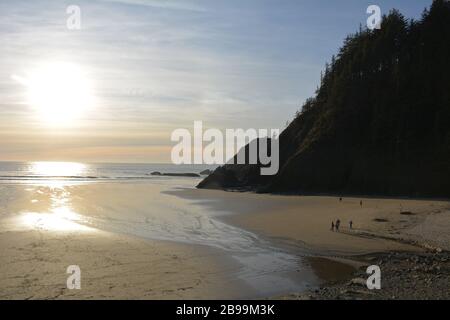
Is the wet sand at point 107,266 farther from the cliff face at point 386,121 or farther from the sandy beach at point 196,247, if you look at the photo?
the cliff face at point 386,121

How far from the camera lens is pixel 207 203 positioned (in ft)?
197

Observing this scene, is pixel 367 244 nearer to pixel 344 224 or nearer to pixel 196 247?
pixel 344 224

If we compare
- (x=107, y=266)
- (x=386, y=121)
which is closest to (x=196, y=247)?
(x=107, y=266)

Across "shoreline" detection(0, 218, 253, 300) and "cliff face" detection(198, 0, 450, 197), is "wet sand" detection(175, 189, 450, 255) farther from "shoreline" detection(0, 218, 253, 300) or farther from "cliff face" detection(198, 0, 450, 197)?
"cliff face" detection(198, 0, 450, 197)

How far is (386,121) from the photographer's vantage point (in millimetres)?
72188

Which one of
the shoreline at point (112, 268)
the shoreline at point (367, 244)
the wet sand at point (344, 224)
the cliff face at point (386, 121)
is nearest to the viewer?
the shoreline at point (367, 244)

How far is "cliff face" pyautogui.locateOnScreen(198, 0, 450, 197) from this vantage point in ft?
218

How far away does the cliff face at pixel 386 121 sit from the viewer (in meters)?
66.5

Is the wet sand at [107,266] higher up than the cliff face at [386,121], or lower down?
lower down

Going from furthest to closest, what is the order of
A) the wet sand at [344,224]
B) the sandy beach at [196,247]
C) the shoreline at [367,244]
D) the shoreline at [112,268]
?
the wet sand at [344,224], the sandy beach at [196,247], the shoreline at [112,268], the shoreline at [367,244]

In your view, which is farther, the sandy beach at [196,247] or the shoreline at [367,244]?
the sandy beach at [196,247]

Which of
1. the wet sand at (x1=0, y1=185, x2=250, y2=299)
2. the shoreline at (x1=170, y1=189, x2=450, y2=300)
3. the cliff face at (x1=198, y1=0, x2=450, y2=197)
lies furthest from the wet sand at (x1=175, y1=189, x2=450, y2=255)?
the cliff face at (x1=198, y1=0, x2=450, y2=197)

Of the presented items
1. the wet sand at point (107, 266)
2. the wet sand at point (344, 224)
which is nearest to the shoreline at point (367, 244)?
the wet sand at point (344, 224)

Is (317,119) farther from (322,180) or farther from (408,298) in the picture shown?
(408,298)
